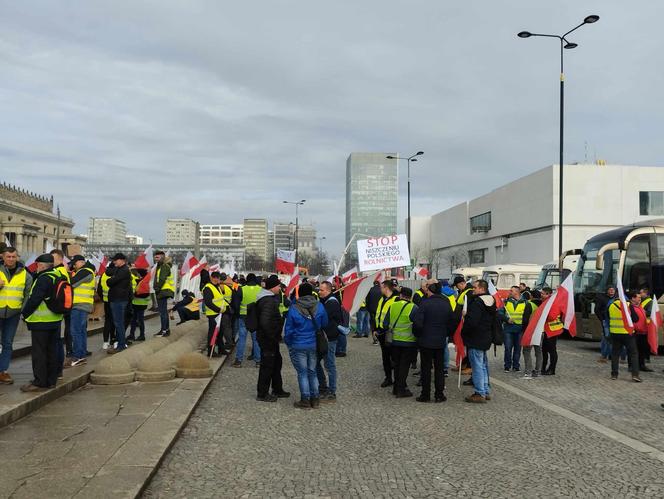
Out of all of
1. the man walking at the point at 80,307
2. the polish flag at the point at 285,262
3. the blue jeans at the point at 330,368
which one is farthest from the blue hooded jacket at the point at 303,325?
the polish flag at the point at 285,262

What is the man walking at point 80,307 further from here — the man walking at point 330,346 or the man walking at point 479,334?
the man walking at point 479,334

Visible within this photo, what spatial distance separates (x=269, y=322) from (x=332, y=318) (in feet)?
3.27

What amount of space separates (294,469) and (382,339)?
4815mm

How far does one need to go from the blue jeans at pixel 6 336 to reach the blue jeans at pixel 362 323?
1302 cm

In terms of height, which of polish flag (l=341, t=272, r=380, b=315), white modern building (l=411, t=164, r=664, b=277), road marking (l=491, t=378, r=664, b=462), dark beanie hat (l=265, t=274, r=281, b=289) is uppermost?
white modern building (l=411, t=164, r=664, b=277)

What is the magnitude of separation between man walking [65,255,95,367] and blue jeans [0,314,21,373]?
1.78m

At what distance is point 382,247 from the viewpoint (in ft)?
48.2

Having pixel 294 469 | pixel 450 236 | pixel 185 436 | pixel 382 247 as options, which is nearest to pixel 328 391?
pixel 185 436

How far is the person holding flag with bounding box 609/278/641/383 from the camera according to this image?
39.1ft

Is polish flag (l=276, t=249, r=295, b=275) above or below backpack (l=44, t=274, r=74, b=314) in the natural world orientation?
above

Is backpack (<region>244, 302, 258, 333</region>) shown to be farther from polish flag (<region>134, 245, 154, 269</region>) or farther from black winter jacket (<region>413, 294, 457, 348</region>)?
polish flag (<region>134, 245, 154, 269</region>)

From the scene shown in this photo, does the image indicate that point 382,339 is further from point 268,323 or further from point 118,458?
point 118,458

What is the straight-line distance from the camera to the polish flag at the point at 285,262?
646 inches

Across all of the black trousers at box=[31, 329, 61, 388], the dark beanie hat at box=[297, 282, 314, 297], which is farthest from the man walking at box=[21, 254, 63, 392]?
the dark beanie hat at box=[297, 282, 314, 297]
